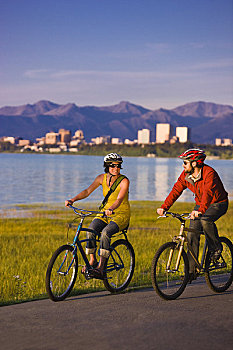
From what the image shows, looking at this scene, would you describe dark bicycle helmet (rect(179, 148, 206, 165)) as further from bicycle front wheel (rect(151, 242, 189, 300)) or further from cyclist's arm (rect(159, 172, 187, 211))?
bicycle front wheel (rect(151, 242, 189, 300))

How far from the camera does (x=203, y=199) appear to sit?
747 cm

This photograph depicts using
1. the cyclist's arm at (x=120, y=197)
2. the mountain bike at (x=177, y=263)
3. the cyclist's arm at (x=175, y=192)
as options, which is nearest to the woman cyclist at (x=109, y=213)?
the cyclist's arm at (x=120, y=197)

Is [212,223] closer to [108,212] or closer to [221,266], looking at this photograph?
[221,266]

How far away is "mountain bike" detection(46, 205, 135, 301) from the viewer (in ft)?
22.8

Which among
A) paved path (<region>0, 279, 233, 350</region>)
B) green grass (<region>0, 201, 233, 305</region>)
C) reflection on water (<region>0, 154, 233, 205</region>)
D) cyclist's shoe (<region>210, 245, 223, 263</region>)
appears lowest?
reflection on water (<region>0, 154, 233, 205</region>)

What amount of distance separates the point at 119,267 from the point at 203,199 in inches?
60.0

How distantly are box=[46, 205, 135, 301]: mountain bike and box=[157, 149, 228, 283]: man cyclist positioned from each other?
0.90 metres

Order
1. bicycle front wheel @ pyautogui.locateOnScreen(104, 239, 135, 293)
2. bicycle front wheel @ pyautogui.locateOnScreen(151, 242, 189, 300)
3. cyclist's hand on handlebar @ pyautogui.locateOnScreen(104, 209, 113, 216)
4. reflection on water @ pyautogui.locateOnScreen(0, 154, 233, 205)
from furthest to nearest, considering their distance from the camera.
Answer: reflection on water @ pyautogui.locateOnScreen(0, 154, 233, 205), bicycle front wheel @ pyautogui.locateOnScreen(104, 239, 135, 293), cyclist's hand on handlebar @ pyautogui.locateOnScreen(104, 209, 113, 216), bicycle front wheel @ pyautogui.locateOnScreen(151, 242, 189, 300)

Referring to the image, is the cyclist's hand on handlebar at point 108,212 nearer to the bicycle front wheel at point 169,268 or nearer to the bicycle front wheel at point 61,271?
the bicycle front wheel at point 61,271

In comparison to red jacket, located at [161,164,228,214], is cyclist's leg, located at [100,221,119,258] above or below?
below

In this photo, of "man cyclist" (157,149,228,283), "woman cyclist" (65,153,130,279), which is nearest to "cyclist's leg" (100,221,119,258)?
"woman cyclist" (65,153,130,279)

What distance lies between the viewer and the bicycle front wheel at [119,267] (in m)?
7.68

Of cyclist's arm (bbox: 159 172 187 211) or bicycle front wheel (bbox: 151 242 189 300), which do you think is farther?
cyclist's arm (bbox: 159 172 187 211)

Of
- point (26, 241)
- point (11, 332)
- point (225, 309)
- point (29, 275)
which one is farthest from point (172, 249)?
point (26, 241)
